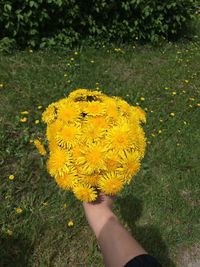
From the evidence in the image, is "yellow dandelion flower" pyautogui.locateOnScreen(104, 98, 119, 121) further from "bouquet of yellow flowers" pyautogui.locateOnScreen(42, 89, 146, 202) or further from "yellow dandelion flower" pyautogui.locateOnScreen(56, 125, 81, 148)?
"yellow dandelion flower" pyautogui.locateOnScreen(56, 125, 81, 148)

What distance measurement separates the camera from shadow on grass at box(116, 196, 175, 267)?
415cm

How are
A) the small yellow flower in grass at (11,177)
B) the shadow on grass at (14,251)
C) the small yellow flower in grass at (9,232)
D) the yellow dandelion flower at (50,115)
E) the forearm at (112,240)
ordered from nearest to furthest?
the forearm at (112,240) → the yellow dandelion flower at (50,115) → the shadow on grass at (14,251) → the small yellow flower in grass at (9,232) → the small yellow flower in grass at (11,177)

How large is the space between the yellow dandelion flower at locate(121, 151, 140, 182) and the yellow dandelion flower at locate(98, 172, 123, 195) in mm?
54

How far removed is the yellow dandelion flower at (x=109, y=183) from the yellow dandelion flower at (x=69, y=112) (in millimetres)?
322

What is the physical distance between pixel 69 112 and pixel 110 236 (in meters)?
0.63

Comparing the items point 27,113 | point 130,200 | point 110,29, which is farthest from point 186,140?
point 110,29

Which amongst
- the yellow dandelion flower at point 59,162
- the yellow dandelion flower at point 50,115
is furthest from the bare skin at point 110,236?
the yellow dandelion flower at point 50,115

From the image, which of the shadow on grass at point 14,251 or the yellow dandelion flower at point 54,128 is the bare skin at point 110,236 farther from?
the shadow on grass at point 14,251

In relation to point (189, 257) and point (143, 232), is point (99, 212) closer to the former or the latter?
point (143, 232)

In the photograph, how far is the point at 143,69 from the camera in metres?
Result: 6.75

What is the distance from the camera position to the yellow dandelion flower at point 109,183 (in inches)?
84.7

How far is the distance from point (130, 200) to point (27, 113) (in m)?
1.55

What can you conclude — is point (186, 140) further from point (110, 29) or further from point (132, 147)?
point (132, 147)

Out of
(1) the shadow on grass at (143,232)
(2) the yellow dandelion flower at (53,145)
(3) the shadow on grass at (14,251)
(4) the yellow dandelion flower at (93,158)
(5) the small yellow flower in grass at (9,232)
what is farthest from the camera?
(1) the shadow on grass at (143,232)
